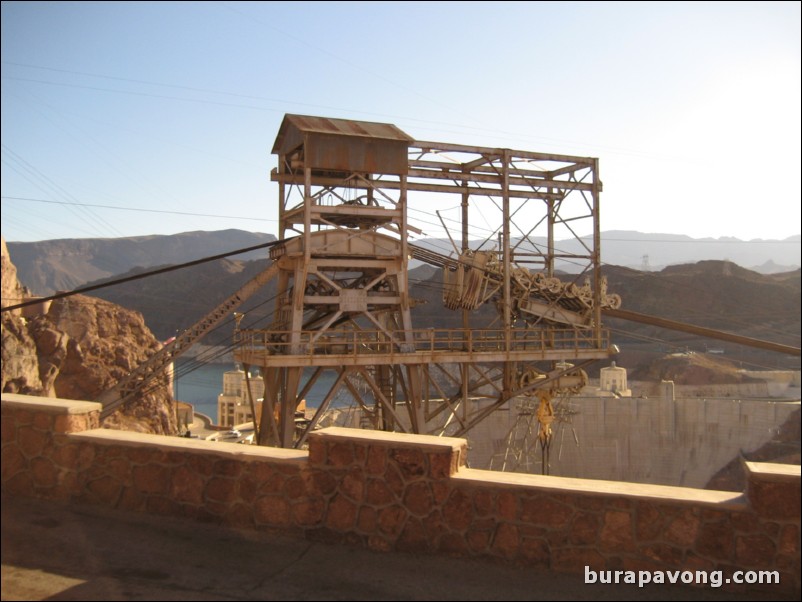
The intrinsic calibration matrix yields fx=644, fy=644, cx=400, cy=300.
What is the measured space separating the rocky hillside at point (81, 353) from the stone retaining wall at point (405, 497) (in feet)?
48.5

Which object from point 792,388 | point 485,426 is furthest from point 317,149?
point 792,388

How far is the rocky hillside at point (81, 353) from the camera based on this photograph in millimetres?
20203

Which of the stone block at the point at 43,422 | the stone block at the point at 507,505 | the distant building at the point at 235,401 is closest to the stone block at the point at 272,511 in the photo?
the stone block at the point at 507,505

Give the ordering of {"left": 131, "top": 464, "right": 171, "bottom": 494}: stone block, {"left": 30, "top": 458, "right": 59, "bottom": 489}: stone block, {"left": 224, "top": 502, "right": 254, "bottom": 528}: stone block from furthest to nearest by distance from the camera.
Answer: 1. {"left": 30, "top": 458, "right": 59, "bottom": 489}: stone block
2. {"left": 131, "top": 464, "right": 171, "bottom": 494}: stone block
3. {"left": 224, "top": 502, "right": 254, "bottom": 528}: stone block

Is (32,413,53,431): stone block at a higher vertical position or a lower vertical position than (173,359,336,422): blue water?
higher

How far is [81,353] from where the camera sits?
26500 mm

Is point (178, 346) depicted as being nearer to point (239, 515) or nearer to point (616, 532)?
point (239, 515)

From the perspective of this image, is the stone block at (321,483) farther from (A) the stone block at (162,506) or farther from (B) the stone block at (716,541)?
(B) the stone block at (716,541)

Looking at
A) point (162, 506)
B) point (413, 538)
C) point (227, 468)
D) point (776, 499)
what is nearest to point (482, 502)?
point (413, 538)

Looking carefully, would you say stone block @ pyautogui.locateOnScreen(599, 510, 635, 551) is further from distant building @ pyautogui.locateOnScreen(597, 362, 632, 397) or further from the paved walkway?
distant building @ pyautogui.locateOnScreen(597, 362, 632, 397)

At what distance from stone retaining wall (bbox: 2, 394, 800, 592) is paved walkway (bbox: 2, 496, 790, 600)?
16 centimetres

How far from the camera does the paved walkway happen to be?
14.4 ft

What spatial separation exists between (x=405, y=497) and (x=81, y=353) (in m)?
25.1

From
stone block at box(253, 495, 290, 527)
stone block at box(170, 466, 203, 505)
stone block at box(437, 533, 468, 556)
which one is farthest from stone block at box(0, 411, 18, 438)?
stone block at box(437, 533, 468, 556)
